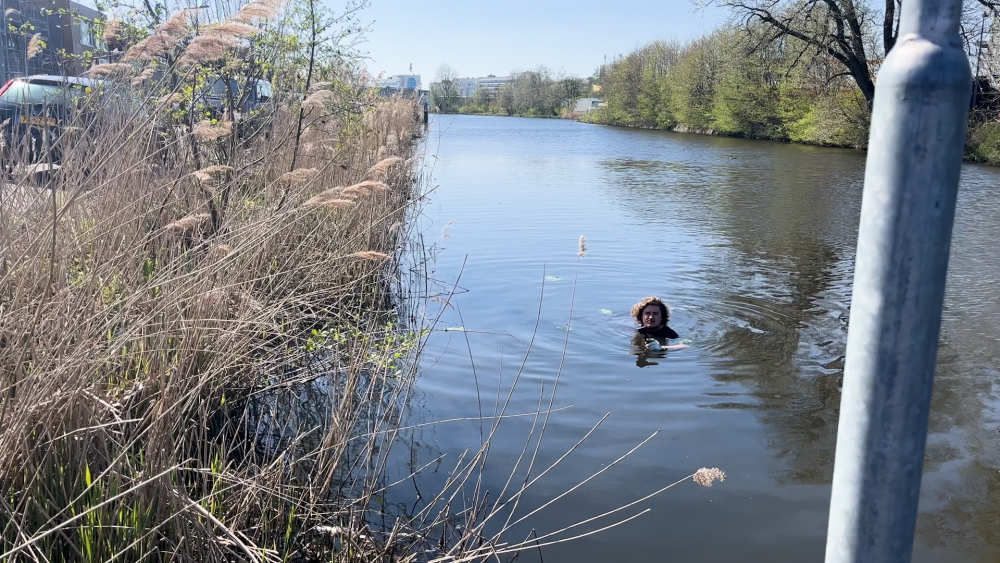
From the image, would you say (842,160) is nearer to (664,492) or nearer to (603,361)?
(603,361)

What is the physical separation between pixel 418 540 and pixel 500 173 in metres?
19.1

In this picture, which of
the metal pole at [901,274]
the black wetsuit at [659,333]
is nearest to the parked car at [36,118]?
the metal pole at [901,274]

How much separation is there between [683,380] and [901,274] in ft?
17.8

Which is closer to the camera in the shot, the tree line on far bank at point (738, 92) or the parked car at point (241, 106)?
the parked car at point (241, 106)

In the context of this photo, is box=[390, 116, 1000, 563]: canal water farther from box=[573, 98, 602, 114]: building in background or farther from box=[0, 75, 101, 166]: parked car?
box=[573, 98, 602, 114]: building in background

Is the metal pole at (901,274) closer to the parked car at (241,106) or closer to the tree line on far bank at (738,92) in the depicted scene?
the parked car at (241,106)

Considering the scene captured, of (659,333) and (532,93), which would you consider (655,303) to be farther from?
(532,93)

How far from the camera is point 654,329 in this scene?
7.12 m

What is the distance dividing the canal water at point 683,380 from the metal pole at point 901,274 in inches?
97.2

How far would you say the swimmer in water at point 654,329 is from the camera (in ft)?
23.0

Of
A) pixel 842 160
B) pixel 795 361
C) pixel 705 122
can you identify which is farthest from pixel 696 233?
pixel 705 122

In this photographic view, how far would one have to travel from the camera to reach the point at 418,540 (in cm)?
333

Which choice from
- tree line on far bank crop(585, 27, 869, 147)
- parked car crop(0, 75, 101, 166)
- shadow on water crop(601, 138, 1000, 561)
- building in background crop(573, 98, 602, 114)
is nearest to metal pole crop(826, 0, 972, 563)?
parked car crop(0, 75, 101, 166)

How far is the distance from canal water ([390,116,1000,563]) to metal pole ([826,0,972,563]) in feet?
8.10
